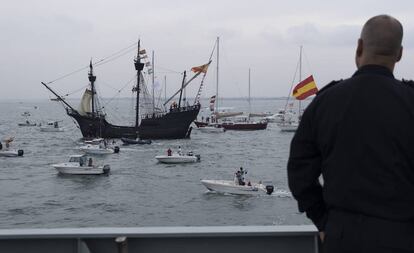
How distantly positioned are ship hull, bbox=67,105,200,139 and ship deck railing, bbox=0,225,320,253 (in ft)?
197

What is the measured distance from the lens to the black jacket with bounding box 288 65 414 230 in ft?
6.91

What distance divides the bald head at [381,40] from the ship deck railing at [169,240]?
121 cm

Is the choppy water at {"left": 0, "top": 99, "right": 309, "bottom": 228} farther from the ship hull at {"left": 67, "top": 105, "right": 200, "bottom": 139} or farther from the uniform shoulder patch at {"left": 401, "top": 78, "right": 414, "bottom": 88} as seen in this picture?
the uniform shoulder patch at {"left": 401, "top": 78, "right": 414, "bottom": 88}

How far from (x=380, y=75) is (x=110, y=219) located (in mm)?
20676

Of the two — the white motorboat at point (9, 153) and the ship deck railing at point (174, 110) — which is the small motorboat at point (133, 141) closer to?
the ship deck railing at point (174, 110)

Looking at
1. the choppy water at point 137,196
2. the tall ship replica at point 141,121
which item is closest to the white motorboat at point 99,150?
the choppy water at point 137,196

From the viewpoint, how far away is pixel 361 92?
2.17 meters

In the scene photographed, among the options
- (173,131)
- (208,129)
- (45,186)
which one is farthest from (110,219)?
(208,129)

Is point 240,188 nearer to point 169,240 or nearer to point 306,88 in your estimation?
point 306,88

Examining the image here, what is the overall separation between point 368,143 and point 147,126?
6225 cm

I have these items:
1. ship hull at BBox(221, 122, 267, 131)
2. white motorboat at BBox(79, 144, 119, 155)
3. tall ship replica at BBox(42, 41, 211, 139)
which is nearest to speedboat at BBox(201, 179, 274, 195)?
white motorboat at BBox(79, 144, 119, 155)

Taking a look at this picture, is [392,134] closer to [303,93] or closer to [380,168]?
[380,168]

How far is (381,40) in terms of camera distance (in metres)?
2.20

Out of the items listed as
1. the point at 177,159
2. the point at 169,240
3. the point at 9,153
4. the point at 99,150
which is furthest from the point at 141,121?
the point at 169,240
